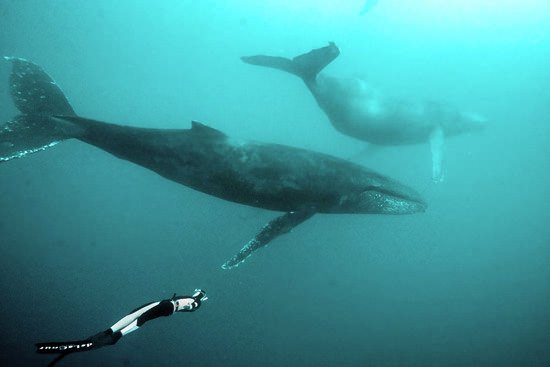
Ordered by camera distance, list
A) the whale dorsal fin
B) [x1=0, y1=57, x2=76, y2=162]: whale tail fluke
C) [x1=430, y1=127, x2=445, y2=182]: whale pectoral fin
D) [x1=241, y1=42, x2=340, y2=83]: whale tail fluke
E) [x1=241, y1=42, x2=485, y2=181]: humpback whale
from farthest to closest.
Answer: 1. [x1=430, y1=127, x2=445, y2=182]: whale pectoral fin
2. [x1=241, y1=42, x2=485, y2=181]: humpback whale
3. [x1=241, y1=42, x2=340, y2=83]: whale tail fluke
4. [x1=0, y1=57, x2=76, y2=162]: whale tail fluke
5. the whale dorsal fin

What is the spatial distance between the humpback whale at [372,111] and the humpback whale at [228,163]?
4756 mm

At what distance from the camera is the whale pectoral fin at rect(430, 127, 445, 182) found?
14.3 meters

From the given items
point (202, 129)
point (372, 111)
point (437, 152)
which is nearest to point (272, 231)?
point (202, 129)

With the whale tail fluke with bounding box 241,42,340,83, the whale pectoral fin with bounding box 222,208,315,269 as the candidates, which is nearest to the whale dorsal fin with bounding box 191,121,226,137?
the whale pectoral fin with bounding box 222,208,315,269

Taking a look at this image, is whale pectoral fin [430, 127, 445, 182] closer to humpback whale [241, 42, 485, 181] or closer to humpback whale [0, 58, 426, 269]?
humpback whale [241, 42, 485, 181]

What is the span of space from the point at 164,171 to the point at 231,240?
69.5 feet

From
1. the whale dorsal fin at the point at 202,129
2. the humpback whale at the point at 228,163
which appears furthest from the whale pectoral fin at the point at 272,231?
the whale dorsal fin at the point at 202,129

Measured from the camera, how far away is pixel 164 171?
827 centimetres

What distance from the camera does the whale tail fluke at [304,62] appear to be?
37.4 feet

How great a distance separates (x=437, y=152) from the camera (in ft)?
48.5

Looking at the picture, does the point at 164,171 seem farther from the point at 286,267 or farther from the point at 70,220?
the point at 70,220

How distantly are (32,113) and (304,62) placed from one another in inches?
296

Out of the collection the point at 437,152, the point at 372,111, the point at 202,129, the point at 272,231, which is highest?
the point at 372,111

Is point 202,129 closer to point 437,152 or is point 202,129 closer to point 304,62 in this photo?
point 304,62
